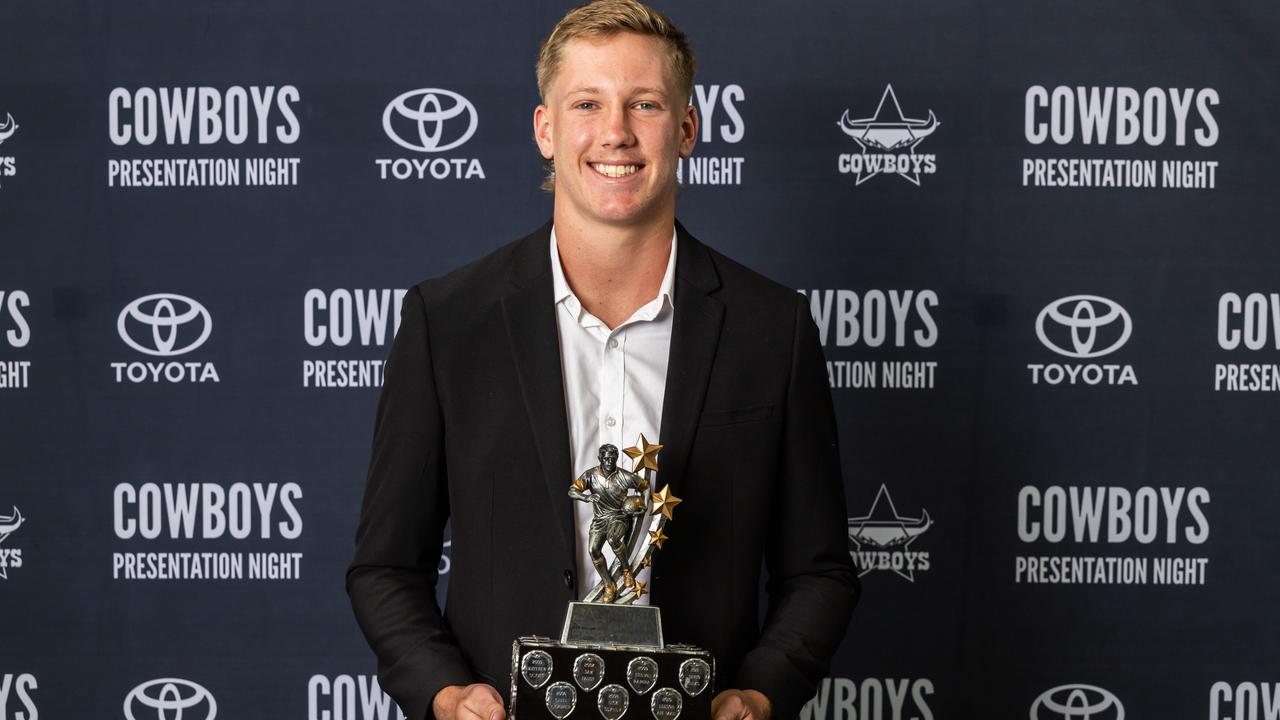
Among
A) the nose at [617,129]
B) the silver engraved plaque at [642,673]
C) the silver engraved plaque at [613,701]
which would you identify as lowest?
the silver engraved plaque at [613,701]

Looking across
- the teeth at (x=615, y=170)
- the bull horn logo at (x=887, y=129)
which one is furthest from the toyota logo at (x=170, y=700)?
the bull horn logo at (x=887, y=129)

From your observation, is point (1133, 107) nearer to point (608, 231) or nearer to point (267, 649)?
point (608, 231)

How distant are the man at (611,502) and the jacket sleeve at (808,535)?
0.30 meters

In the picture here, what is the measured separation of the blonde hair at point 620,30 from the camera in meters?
1.53

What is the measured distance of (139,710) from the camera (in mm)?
2830

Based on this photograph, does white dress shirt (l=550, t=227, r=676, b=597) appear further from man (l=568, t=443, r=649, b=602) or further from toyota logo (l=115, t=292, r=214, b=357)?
toyota logo (l=115, t=292, r=214, b=357)

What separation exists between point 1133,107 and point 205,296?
Answer: 2247mm

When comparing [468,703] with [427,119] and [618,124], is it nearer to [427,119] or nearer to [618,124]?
[618,124]

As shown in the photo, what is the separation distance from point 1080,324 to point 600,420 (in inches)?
65.4

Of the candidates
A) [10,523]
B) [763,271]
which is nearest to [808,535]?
[763,271]

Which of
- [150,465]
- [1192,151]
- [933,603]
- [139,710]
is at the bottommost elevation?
[139,710]

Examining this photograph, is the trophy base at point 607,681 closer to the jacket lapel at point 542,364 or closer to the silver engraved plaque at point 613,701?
the silver engraved plaque at point 613,701

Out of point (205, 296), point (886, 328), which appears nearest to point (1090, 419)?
point (886, 328)

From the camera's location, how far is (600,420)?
157cm
